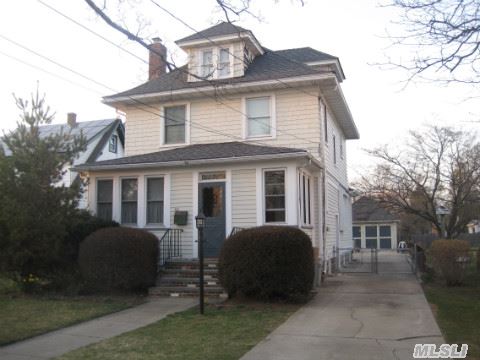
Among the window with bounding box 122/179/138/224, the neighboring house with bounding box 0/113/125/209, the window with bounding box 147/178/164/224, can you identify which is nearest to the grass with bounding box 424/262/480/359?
the window with bounding box 147/178/164/224

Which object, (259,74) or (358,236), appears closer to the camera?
(259,74)

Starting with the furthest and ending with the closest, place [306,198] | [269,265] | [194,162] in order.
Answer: [306,198] < [194,162] < [269,265]

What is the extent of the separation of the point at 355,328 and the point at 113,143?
1172 inches

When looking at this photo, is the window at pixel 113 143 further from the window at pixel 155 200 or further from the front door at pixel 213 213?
the front door at pixel 213 213

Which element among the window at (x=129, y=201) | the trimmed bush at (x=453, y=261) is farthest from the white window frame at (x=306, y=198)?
the window at (x=129, y=201)

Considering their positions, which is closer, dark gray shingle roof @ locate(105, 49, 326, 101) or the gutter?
the gutter

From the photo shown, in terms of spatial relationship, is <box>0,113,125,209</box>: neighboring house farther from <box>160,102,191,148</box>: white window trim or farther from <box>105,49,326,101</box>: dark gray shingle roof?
<box>160,102,191,148</box>: white window trim

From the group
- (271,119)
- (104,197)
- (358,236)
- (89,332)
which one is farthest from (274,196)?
(358,236)

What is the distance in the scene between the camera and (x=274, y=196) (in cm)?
1442

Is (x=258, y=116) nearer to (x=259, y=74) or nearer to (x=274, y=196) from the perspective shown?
(x=259, y=74)

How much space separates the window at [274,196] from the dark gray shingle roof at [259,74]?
11.5 feet

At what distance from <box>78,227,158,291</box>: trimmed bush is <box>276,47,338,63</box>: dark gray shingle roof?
9.63 metres

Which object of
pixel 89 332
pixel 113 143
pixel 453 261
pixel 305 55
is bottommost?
pixel 89 332

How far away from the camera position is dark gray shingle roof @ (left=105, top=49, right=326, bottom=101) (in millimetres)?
16125
